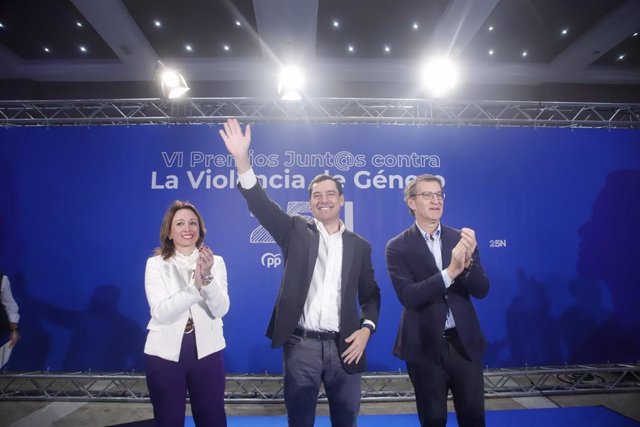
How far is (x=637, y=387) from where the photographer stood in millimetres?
4141

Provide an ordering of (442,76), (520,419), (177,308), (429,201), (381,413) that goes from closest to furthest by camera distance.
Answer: (177,308) < (429,201) < (520,419) < (381,413) < (442,76)

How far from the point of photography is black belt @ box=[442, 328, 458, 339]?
78.8 inches

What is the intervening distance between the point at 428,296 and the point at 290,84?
3.87 m

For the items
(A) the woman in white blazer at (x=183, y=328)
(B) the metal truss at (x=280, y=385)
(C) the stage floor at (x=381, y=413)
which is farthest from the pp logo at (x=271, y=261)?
(A) the woman in white blazer at (x=183, y=328)

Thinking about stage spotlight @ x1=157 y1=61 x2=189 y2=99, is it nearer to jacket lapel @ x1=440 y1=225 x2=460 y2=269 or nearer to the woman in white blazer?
the woman in white blazer

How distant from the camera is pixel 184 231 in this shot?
2199mm

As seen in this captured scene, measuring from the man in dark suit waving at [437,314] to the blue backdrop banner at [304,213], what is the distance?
7.94 feet

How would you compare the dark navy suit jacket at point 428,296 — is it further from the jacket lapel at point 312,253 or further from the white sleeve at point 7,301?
the white sleeve at point 7,301

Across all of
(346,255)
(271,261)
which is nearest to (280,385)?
(271,261)

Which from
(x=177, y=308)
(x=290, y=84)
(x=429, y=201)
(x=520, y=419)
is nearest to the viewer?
(x=177, y=308)

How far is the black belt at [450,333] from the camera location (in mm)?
2002

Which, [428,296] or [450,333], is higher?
[428,296]

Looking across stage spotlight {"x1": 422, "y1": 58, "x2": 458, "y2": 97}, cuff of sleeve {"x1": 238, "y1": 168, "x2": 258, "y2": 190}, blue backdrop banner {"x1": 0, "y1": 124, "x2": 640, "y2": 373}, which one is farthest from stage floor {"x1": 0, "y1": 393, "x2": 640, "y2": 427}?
stage spotlight {"x1": 422, "y1": 58, "x2": 458, "y2": 97}

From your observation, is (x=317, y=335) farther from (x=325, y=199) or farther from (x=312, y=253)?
(x=325, y=199)
